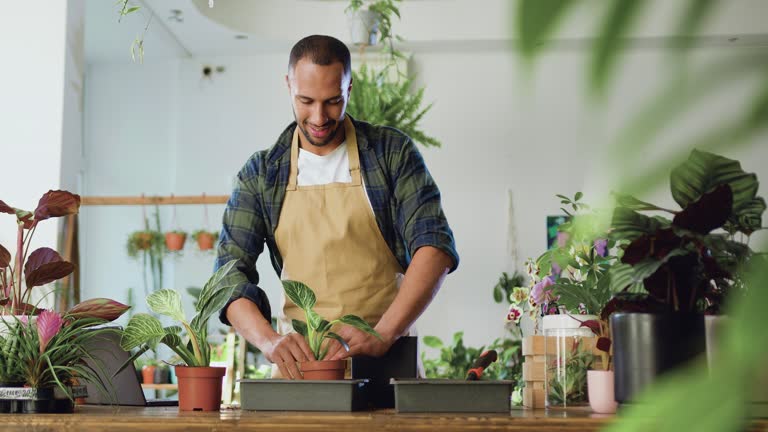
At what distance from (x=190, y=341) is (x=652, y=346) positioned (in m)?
0.99

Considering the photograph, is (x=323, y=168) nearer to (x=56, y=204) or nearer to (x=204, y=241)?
(x=56, y=204)

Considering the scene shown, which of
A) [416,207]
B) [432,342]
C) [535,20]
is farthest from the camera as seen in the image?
[432,342]

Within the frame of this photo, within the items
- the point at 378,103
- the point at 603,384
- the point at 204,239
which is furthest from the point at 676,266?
the point at 204,239

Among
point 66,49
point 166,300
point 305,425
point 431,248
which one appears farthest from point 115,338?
point 66,49

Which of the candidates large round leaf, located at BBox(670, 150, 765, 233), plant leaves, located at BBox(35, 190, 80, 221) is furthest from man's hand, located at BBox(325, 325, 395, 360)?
large round leaf, located at BBox(670, 150, 765, 233)

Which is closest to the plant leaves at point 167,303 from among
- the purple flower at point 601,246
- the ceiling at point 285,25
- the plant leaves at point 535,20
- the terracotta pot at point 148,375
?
the purple flower at point 601,246

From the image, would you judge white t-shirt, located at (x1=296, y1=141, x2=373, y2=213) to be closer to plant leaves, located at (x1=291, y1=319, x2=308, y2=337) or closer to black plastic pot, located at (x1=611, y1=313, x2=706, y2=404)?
plant leaves, located at (x1=291, y1=319, x2=308, y2=337)

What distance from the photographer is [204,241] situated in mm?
7270

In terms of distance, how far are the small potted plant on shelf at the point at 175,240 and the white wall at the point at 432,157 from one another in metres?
0.57

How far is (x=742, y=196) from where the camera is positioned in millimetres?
1573

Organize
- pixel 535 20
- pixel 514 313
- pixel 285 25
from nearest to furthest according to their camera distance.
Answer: pixel 535 20 < pixel 514 313 < pixel 285 25

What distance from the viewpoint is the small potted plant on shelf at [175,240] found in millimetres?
7211

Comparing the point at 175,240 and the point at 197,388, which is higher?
the point at 175,240

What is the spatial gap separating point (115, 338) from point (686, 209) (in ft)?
4.12
